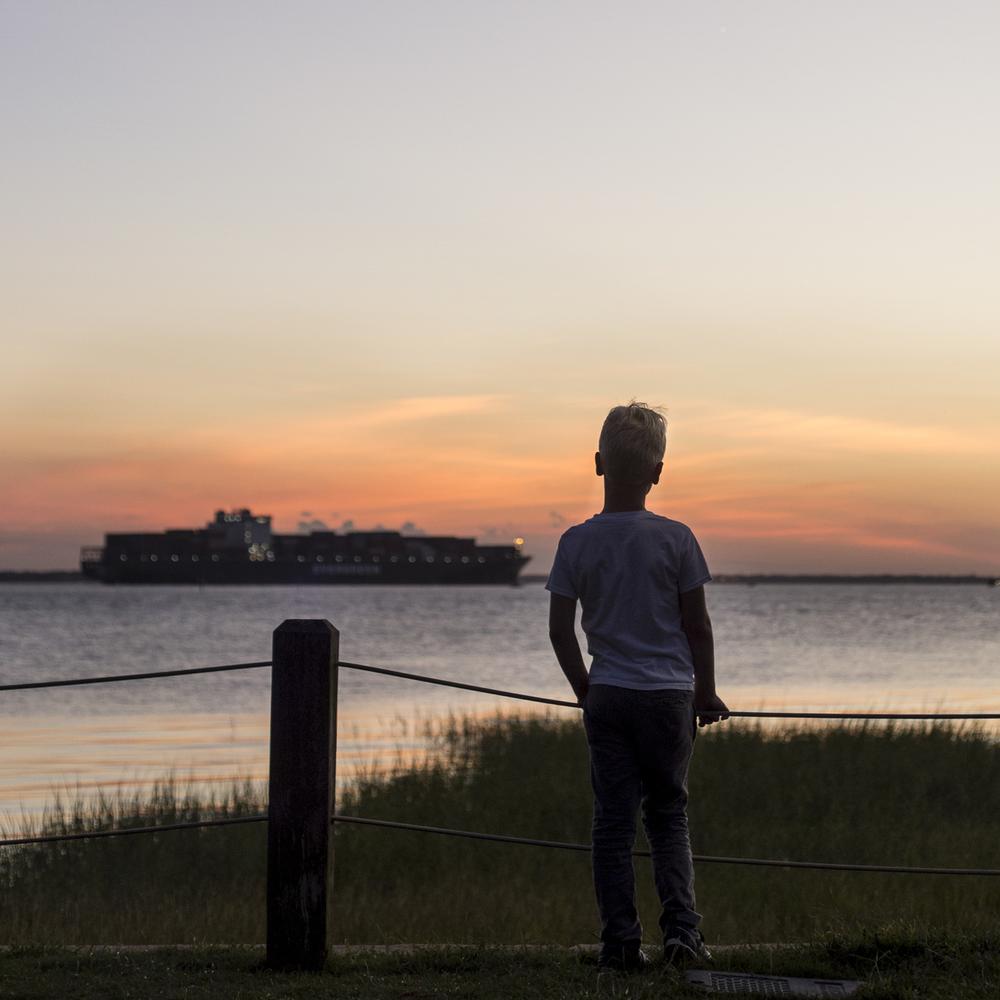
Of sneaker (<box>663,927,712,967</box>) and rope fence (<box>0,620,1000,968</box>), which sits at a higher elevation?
rope fence (<box>0,620,1000,968</box>)

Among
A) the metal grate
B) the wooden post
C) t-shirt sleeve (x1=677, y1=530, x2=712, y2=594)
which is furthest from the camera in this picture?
the wooden post

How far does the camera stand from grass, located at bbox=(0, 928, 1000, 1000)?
167 inches

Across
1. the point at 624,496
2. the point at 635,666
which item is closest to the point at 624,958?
the point at 635,666

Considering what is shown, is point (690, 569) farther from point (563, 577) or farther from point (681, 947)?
point (681, 947)

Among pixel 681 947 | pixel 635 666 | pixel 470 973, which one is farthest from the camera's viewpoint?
pixel 470 973

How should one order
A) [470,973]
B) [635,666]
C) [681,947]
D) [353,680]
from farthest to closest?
[353,680]
[470,973]
[681,947]
[635,666]

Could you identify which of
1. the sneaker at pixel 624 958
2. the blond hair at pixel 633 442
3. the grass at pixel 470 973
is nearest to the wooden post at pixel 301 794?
the grass at pixel 470 973

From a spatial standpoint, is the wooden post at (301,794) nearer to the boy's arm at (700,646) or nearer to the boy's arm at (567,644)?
the boy's arm at (567,644)

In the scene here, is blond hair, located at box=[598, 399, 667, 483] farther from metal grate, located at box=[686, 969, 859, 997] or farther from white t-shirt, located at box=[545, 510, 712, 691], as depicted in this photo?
metal grate, located at box=[686, 969, 859, 997]

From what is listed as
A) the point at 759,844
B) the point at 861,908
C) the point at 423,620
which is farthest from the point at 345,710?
the point at 423,620

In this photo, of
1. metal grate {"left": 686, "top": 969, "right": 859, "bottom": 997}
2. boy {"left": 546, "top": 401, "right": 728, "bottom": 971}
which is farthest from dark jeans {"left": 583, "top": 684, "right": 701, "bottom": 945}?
metal grate {"left": 686, "top": 969, "right": 859, "bottom": 997}

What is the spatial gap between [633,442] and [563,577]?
1.73ft

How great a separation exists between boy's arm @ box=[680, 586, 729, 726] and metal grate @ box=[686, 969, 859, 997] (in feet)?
2.79

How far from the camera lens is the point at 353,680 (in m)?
31.4
